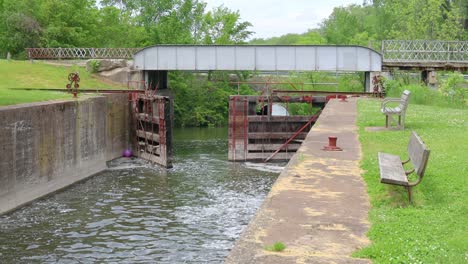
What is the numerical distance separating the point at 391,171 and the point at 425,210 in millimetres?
1336

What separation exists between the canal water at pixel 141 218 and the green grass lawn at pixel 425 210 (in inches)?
174

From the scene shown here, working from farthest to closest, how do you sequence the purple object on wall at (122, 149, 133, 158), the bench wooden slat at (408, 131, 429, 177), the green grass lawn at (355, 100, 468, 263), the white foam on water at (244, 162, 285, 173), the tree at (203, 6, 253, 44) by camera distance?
the tree at (203, 6, 253, 44) < the purple object on wall at (122, 149, 133, 158) < the white foam on water at (244, 162, 285, 173) < the bench wooden slat at (408, 131, 429, 177) < the green grass lawn at (355, 100, 468, 263)

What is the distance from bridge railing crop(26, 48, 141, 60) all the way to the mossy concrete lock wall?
16.4m

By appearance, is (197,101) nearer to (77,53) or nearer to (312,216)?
(77,53)

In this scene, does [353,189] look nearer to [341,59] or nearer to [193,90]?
[341,59]

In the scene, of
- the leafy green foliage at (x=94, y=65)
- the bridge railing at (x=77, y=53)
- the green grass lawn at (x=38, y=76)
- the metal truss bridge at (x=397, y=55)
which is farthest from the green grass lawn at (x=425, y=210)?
the bridge railing at (x=77, y=53)

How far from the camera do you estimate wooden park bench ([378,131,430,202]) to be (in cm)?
845

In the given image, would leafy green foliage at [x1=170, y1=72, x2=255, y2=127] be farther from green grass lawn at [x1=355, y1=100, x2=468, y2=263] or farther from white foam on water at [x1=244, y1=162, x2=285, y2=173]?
green grass lawn at [x1=355, y1=100, x2=468, y2=263]

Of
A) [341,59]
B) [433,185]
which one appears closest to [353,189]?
[433,185]

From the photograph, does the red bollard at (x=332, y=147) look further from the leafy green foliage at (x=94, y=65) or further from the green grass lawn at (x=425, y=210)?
the leafy green foliage at (x=94, y=65)

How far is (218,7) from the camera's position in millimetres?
71438

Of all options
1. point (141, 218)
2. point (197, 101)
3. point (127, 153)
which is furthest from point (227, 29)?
point (141, 218)

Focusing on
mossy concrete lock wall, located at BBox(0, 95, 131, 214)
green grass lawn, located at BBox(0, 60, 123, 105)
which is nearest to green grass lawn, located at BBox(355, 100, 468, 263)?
mossy concrete lock wall, located at BBox(0, 95, 131, 214)

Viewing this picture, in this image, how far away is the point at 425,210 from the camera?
26.2 feet
